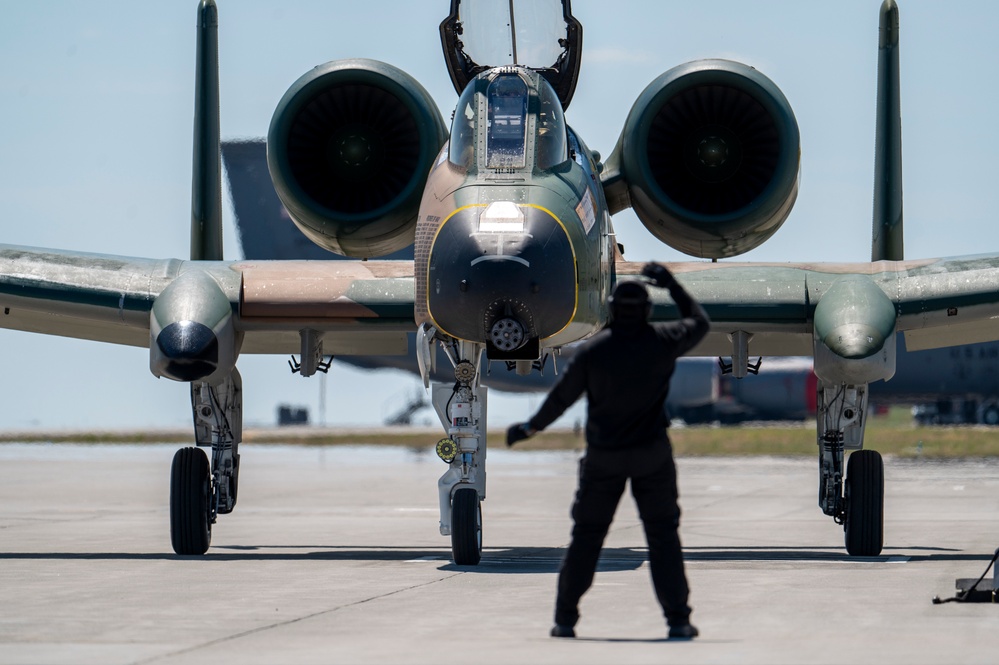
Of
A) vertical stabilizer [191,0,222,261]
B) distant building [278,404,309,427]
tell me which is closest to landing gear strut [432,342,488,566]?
vertical stabilizer [191,0,222,261]

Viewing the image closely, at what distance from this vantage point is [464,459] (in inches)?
490

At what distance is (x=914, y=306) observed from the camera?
1412 cm

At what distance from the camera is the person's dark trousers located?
7926mm

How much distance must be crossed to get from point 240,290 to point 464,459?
2968mm

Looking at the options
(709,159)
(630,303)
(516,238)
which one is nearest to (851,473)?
(709,159)

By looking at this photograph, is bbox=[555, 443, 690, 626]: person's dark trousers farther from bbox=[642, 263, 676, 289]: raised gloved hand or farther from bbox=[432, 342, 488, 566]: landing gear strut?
bbox=[432, 342, 488, 566]: landing gear strut

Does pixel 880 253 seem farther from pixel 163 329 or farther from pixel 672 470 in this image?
pixel 672 470

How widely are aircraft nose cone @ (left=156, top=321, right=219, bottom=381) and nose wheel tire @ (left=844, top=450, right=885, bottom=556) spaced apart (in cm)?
572

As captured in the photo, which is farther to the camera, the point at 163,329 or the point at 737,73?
the point at 737,73

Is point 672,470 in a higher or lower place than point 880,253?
lower

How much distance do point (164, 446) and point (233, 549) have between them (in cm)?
4645

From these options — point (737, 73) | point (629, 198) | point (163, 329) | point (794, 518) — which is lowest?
point (794, 518)

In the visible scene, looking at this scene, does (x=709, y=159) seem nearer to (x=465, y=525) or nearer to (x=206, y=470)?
(x=465, y=525)

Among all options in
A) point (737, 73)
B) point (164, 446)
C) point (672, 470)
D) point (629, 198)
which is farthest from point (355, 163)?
point (164, 446)
